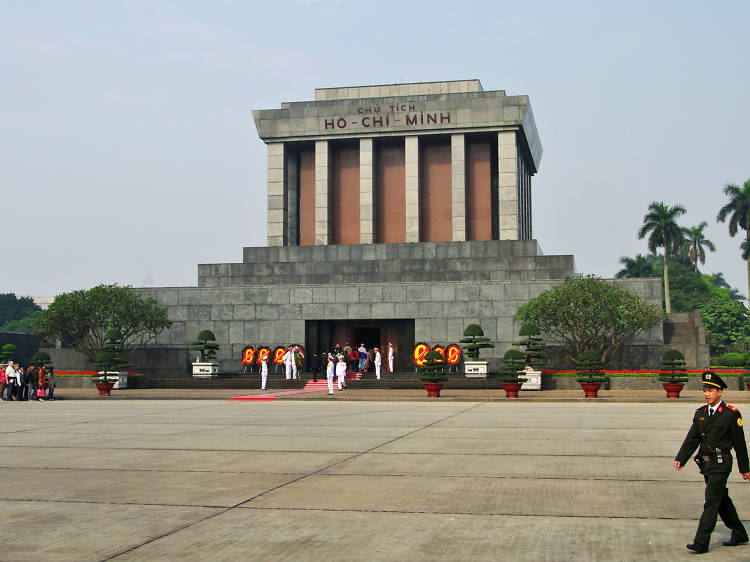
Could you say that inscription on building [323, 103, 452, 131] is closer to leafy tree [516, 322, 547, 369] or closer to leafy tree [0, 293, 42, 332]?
leafy tree [516, 322, 547, 369]

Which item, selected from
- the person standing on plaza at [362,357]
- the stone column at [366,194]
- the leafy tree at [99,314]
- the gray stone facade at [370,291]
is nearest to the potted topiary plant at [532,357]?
the gray stone facade at [370,291]

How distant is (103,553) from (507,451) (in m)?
9.04

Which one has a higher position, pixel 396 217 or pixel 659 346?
pixel 396 217

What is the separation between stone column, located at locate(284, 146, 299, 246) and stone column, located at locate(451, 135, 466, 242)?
36.7 ft

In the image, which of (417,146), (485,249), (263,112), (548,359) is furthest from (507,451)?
(263,112)

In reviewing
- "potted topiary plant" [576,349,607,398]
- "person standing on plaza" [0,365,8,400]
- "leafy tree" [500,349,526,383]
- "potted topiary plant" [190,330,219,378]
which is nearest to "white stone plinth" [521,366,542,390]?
"leafy tree" [500,349,526,383]

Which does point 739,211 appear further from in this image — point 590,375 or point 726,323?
point 590,375

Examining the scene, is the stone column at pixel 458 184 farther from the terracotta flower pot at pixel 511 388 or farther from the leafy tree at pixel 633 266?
the leafy tree at pixel 633 266

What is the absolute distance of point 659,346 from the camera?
46.2 m

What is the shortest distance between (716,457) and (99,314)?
4324 centimetres

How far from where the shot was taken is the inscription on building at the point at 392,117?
55.5 meters

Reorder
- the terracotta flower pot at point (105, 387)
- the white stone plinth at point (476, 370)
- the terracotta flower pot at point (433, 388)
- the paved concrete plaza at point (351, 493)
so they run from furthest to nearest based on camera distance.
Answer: the white stone plinth at point (476, 370) → the terracotta flower pot at point (105, 387) → the terracotta flower pot at point (433, 388) → the paved concrete plaza at point (351, 493)

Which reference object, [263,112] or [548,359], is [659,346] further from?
[263,112]

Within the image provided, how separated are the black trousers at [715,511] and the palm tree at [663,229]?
85.3 meters
